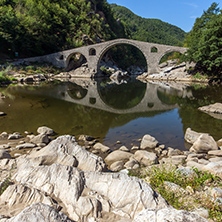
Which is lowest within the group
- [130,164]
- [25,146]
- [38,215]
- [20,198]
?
[25,146]

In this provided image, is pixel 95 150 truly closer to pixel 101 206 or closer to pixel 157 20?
pixel 101 206

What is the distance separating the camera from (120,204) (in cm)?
282

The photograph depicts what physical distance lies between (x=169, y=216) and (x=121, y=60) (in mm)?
57261

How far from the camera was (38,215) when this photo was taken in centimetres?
211

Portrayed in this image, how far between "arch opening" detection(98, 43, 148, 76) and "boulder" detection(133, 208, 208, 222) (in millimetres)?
43063

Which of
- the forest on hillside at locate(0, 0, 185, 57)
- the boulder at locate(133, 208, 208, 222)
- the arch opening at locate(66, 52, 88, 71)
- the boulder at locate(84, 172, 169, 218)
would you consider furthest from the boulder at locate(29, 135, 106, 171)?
the arch opening at locate(66, 52, 88, 71)

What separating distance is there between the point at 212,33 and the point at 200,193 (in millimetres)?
26264

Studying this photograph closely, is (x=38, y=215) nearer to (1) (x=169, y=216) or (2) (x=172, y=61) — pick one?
(1) (x=169, y=216)

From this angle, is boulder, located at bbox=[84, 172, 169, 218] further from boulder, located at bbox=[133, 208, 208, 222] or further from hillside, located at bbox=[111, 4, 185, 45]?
hillside, located at bbox=[111, 4, 185, 45]

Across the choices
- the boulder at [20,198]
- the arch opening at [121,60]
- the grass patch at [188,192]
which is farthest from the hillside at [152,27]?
the boulder at [20,198]

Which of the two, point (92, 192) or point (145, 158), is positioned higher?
point (92, 192)

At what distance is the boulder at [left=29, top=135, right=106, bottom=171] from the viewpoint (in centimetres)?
404

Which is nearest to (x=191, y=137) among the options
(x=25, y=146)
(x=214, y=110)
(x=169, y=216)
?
(x=214, y=110)

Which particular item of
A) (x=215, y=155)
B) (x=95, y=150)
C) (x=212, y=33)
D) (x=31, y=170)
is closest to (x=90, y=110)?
(x=95, y=150)
